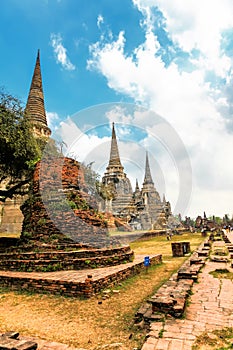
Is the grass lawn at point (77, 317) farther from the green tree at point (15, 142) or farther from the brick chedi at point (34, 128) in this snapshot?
the brick chedi at point (34, 128)

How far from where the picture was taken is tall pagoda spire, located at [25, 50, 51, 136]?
85.6 feet

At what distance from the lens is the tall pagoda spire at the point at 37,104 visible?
2608 cm

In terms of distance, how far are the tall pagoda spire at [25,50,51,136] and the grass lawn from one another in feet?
71.9

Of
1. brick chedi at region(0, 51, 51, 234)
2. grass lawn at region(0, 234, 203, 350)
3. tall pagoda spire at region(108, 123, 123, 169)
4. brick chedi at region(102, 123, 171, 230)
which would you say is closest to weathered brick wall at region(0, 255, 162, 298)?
grass lawn at region(0, 234, 203, 350)

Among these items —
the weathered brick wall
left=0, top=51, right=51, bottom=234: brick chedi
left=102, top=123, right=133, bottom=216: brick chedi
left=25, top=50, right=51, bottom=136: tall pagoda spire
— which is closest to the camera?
the weathered brick wall

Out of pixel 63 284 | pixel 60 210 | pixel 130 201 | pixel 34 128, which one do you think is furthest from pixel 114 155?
pixel 63 284

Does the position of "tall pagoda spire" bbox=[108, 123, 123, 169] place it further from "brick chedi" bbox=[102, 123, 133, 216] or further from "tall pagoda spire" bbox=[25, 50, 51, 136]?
"tall pagoda spire" bbox=[25, 50, 51, 136]

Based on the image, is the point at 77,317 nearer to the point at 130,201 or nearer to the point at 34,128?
the point at 34,128

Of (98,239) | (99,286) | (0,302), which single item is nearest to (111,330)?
(99,286)

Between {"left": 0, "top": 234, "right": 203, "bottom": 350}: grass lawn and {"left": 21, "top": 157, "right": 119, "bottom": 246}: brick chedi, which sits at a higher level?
{"left": 21, "top": 157, "right": 119, "bottom": 246}: brick chedi

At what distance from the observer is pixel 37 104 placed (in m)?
26.9

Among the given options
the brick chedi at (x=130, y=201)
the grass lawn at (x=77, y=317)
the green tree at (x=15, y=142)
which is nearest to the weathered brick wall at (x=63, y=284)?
the grass lawn at (x=77, y=317)

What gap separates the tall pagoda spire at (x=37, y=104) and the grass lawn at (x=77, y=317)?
21.9 metres

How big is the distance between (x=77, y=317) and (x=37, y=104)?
25868 millimetres
